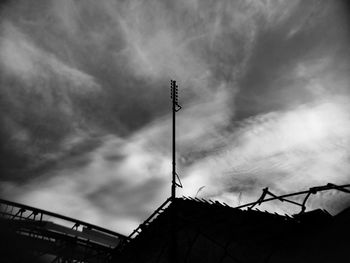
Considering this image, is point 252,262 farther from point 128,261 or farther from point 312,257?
point 128,261

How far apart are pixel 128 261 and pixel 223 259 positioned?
257 inches

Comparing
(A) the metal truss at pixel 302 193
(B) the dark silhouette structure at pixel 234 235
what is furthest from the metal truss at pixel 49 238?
(A) the metal truss at pixel 302 193

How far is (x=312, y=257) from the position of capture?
5.61 m

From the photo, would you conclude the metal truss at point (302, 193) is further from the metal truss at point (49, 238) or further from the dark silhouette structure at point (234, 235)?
the metal truss at point (49, 238)

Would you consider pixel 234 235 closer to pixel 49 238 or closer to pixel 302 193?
pixel 302 193

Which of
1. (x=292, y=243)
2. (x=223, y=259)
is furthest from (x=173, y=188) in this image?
(x=292, y=243)

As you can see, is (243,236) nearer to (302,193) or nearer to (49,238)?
(302,193)

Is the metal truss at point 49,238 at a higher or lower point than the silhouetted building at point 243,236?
higher

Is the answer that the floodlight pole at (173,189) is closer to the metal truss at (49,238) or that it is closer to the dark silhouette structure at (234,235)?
the dark silhouette structure at (234,235)

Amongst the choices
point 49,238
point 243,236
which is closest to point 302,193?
point 243,236

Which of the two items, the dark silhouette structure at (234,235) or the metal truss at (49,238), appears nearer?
the dark silhouette structure at (234,235)

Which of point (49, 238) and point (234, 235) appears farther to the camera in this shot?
point (49, 238)

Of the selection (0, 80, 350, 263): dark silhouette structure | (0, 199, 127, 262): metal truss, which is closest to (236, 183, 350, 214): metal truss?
(0, 80, 350, 263): dark silhouette structure

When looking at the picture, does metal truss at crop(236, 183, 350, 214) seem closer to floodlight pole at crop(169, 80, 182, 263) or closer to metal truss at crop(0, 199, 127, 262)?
floodlight pole at crop(169, 80, 182, 263)
